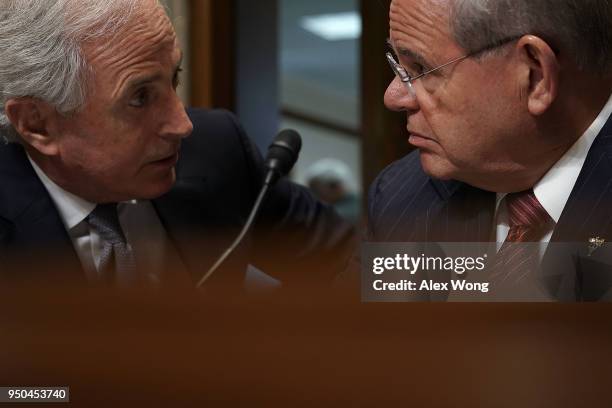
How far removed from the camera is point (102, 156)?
108cm

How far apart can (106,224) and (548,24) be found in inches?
24.1

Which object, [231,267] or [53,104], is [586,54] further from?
[53,104]

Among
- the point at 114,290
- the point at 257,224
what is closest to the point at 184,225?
the point at 257,224

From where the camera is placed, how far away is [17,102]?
3.53ft

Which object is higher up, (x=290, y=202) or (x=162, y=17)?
(x=162, y=17)

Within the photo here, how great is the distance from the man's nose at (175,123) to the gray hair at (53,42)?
0.36 feet

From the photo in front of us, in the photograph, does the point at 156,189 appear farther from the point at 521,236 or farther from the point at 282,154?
the point at 521,236

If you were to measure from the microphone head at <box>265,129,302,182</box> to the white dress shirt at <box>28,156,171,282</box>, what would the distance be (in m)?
0.19

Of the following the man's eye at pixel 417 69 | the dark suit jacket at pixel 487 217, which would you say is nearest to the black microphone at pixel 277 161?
the dark suit jacket at pixel 487 217

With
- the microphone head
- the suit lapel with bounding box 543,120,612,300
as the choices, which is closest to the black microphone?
the microphone head

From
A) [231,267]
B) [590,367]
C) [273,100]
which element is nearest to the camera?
[590,367]

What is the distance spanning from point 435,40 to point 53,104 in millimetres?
504

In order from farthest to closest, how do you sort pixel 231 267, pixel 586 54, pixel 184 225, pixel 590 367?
pixel 184 225
pixel 231 267
pixel 586 54
pixel 590 367

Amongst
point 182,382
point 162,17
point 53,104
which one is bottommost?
point 182,382
